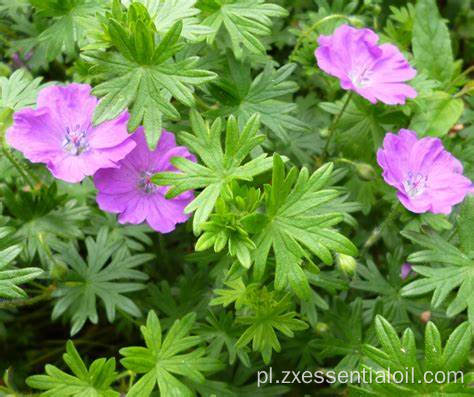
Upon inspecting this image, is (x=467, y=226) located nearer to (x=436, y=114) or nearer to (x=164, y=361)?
(x=436, y=114)

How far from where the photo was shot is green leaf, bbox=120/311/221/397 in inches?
60.2

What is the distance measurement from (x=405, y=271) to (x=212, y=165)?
0.96m

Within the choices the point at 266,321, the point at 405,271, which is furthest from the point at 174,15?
the point at 405,271

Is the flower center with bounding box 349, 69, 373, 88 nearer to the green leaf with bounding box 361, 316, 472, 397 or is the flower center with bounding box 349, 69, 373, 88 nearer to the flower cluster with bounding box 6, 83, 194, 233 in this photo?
the flower cluster with bounding box 6, 83, 194, 233

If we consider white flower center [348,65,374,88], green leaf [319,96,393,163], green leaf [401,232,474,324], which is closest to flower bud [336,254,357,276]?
green leaf [401,232,474,324]

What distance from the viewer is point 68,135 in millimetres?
1713

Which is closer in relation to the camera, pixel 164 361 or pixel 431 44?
pixel 164 361

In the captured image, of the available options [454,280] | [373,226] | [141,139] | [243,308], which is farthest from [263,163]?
[373,226]

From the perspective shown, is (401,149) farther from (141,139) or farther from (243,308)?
(141,139)

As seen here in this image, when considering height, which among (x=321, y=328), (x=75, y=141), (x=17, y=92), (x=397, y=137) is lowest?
(x=321, y=328)

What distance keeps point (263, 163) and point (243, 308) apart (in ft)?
1.60

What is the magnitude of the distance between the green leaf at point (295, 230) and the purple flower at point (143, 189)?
29cm

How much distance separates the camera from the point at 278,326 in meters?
1.65

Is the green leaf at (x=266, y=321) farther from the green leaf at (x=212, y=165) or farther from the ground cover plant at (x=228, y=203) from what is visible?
the green leaf at (x=212, y=165)
